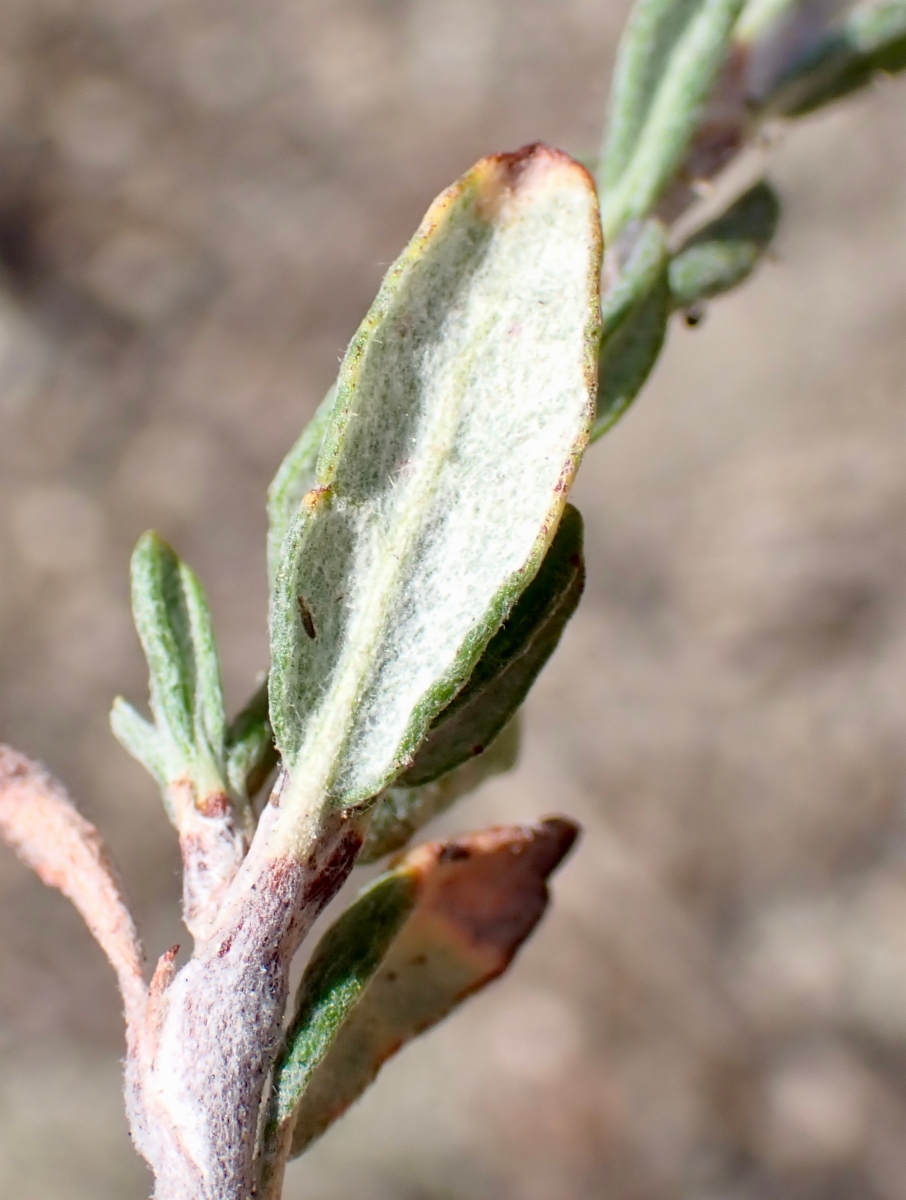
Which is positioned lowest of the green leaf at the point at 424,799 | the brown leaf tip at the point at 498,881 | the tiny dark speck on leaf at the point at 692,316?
the brown leaf tip at the point at 498,881

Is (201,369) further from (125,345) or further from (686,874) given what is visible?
(686,874)

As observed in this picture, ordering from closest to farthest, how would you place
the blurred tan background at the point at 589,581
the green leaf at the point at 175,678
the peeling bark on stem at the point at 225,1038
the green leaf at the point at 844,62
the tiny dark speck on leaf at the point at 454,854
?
1. the peeling bark on stem at the point at 225,1038
2. the green leaf at the point at 175,678
3. the tiny dark speck on leaf at the point at 454,854
4. the green leaf at the point at 844,62
5. the blurred tan background at the point at 589,581

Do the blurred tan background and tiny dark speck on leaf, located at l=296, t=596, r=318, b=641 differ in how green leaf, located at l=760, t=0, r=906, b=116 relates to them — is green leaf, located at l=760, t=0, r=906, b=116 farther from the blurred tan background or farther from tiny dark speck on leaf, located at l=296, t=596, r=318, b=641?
the blurred tan background

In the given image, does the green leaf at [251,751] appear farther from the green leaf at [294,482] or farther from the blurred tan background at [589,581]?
the blurred tan background at [589,581]

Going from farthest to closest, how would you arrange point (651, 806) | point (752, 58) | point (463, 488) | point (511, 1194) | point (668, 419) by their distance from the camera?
point (668, 419), point (651, 806), point (511, 1194), point (752, 58), point (463, 488)

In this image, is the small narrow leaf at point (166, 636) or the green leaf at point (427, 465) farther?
the small narrow leaf at point (166, 636)

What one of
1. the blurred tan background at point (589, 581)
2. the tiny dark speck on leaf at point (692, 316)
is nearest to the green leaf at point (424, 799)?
the tiny dark speck on leaf at point (692, 316)

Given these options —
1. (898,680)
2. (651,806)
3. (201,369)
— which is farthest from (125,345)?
(898,680)
